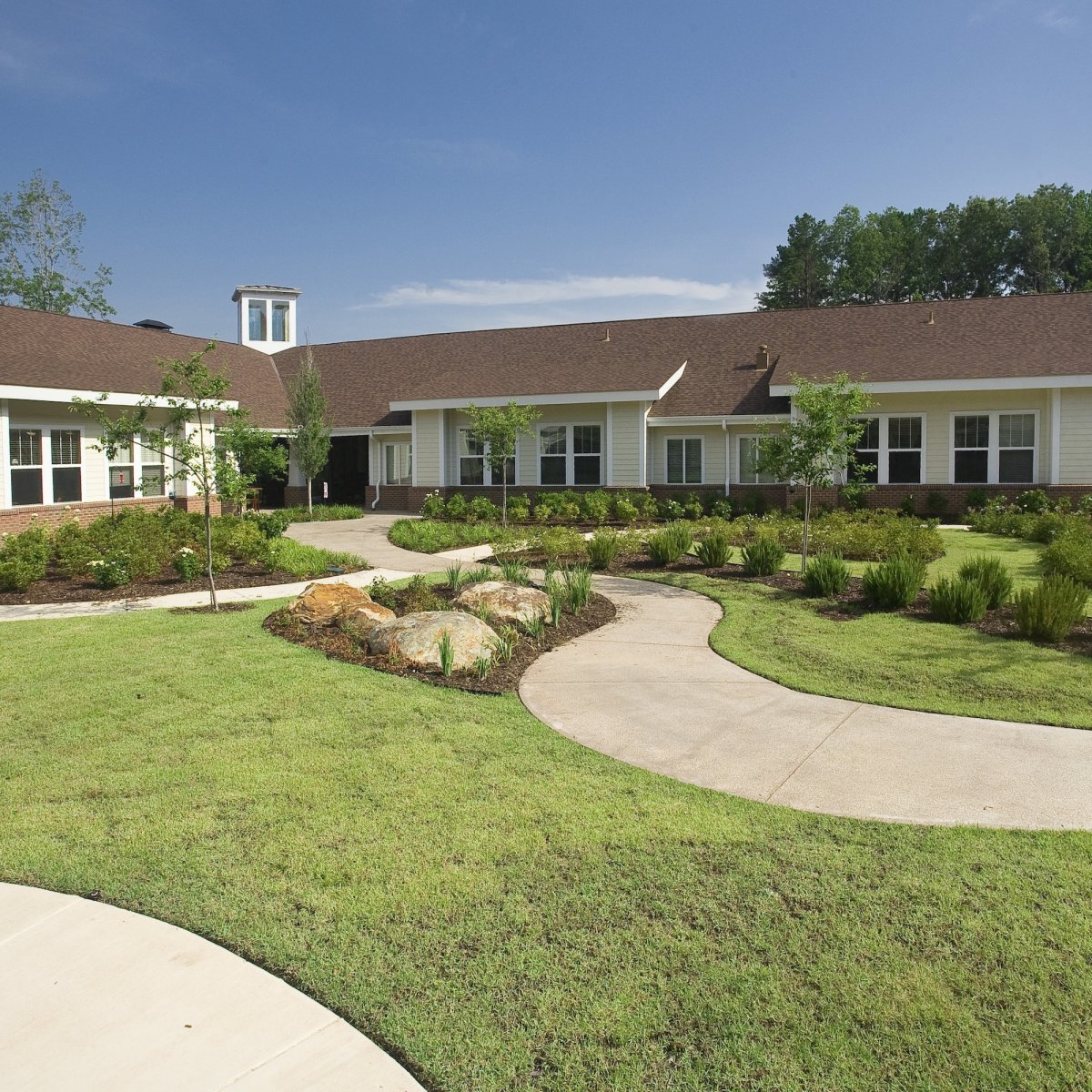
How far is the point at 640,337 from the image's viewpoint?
1160 inches

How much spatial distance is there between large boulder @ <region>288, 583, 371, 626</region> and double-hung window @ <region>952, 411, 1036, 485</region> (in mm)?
17939

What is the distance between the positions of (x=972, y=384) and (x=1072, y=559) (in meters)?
11.5

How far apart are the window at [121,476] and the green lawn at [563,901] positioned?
1550 centimetres

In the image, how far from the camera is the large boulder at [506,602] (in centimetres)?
1011

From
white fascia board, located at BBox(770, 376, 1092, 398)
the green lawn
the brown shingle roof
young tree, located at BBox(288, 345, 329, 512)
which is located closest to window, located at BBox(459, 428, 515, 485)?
young tree, located at BBox(288, 345, 329, 512)

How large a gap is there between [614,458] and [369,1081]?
23.1 meters

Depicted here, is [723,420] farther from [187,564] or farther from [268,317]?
[268,317]

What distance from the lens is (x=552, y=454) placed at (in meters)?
26.8

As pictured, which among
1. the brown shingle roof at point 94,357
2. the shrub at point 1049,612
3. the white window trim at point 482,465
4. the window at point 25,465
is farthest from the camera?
the white window trim at point 482,465

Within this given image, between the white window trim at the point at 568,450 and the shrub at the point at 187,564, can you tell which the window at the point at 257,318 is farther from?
the shrub at the point at 187,564

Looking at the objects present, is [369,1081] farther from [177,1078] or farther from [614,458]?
[614,458]

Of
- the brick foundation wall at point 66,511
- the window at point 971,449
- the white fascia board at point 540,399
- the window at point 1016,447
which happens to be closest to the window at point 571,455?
the white fascia board at point 540,399

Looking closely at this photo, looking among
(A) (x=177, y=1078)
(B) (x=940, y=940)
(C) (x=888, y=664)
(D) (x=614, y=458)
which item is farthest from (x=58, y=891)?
(D) (x=614, y=458)

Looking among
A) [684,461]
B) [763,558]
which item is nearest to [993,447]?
[684,461]
